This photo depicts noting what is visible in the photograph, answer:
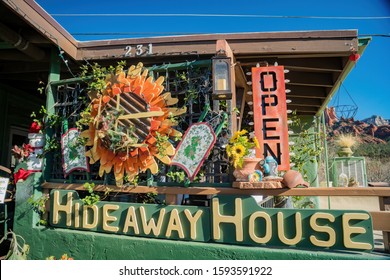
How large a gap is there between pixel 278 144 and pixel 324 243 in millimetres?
1214

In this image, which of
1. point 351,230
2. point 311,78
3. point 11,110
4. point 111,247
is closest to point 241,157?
point 351,230

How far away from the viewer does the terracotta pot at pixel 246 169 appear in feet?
9.98

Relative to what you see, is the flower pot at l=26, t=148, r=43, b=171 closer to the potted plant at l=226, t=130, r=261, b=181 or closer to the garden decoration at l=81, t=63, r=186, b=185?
the garden decoration at l=81, t=63, r=186, b=185

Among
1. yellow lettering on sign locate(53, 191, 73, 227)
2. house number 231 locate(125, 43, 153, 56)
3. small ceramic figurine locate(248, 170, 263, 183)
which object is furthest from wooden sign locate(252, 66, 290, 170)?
yellow lettering on sign locate(53, 191, 73, 227)

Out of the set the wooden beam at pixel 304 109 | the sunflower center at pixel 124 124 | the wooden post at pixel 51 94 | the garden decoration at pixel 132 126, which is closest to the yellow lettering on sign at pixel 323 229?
the garden decoration at pixel 132 126

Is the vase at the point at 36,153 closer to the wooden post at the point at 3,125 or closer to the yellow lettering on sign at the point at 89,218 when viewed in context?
the yellow lettering on sign at the point at 89,218

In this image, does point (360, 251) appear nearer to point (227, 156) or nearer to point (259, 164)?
point (259, 164)

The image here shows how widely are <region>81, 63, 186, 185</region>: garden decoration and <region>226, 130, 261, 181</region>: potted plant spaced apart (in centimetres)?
80

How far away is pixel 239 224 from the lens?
3.01 metres

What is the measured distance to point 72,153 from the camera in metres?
3.95

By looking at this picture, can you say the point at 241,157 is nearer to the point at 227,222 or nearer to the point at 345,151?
the point at 227,222

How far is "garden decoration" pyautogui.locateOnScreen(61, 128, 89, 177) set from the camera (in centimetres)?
388

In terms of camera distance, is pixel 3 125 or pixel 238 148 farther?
pixel 3 125

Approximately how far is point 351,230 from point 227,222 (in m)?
1.23
